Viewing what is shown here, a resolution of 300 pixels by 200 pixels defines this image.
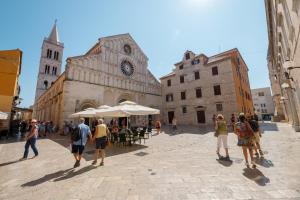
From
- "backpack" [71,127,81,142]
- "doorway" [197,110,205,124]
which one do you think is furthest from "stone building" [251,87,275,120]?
"backpack" [71,127,81,142]

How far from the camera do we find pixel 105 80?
20.6m

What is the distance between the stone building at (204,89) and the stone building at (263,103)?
33.2 meters

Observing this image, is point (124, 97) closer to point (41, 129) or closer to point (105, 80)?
point (105, 80)

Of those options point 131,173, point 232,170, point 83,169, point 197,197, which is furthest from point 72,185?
point 232,170

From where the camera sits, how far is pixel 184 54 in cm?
2592

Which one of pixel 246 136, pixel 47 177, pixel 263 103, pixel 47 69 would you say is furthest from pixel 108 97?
pixel 263 103

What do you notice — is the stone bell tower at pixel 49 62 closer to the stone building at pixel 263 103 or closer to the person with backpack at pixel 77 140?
the person with backpack at pixel 77 140

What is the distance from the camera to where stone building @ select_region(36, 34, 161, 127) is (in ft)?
56.2

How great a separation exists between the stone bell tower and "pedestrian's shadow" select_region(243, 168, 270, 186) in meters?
43.1

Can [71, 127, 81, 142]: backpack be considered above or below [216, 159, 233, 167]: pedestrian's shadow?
above

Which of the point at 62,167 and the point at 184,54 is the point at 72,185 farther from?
the point at 184,54

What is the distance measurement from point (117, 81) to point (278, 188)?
21.0 meters

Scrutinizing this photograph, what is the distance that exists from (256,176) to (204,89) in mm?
20010

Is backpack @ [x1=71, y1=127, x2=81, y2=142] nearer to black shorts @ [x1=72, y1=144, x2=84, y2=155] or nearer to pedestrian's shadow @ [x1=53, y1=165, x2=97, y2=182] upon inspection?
black shorts @ [x1=72, y1=144, x2=84, y2=155]
